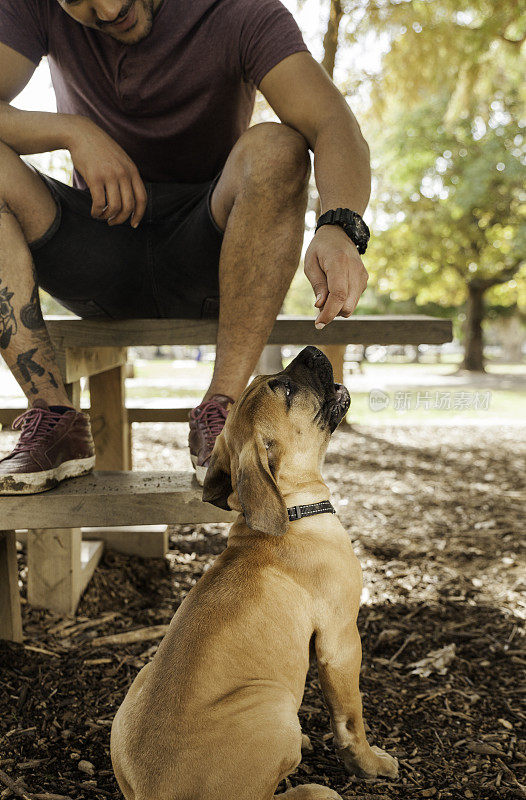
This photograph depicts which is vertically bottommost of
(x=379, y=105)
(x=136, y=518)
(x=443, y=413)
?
(x=443, y=413)

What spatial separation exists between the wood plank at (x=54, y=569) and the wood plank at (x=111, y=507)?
75cm

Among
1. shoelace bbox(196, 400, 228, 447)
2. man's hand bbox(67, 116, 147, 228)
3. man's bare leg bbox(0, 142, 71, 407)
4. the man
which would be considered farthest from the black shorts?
shoelace bbox(196, 400, 228, 447)

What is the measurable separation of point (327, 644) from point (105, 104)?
2314mm

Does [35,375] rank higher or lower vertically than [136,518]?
higher

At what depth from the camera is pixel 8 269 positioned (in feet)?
7.55

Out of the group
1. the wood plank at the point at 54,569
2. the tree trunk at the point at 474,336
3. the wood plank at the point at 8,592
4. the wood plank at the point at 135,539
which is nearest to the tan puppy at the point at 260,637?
the wood plank at the point at 8,592

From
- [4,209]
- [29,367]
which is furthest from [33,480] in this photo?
[4,209]

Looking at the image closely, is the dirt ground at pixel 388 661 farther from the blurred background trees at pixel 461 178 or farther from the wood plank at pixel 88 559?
the blurred background trees at pixel 461 178

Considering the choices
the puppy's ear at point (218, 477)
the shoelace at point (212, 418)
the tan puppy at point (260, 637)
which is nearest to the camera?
the tan puppy at point (260, 637)

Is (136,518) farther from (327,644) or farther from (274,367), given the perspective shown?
(274,367)

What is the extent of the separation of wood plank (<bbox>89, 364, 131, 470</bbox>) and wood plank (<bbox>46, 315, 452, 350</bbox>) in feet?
2.62

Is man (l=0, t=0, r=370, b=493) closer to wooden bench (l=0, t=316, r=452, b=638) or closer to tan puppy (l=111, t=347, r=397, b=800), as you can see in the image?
wooden bench (l=0, t=316, r=452, b=638)

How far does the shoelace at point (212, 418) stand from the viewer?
7.27 feet

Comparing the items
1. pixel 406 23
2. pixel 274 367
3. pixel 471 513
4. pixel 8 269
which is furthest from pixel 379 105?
pixel 8 269
